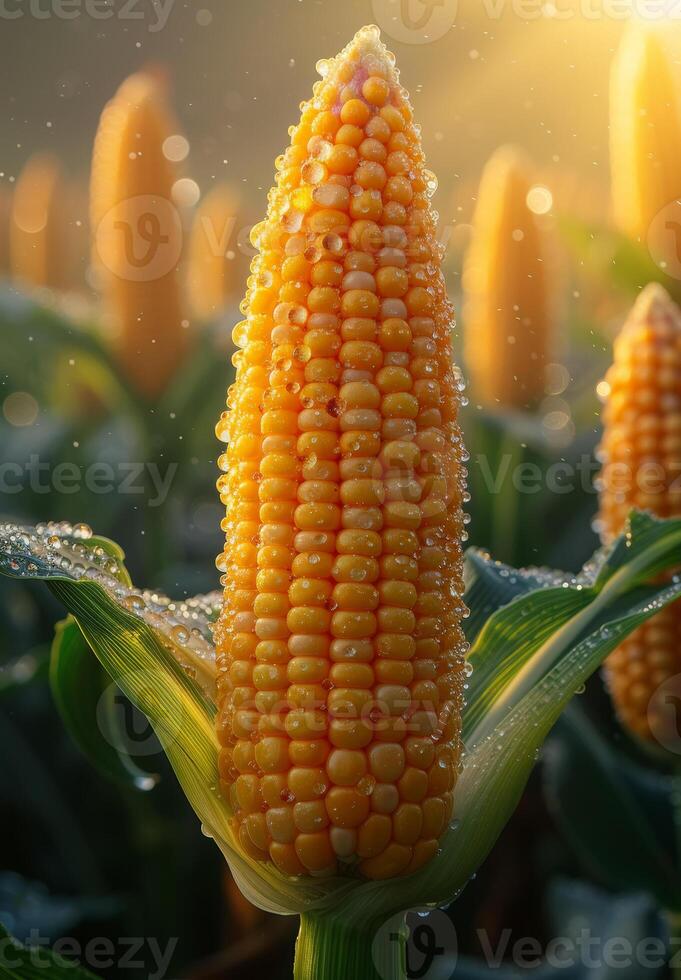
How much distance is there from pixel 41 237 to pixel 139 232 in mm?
761

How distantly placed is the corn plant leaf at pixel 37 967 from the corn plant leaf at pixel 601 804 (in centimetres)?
90

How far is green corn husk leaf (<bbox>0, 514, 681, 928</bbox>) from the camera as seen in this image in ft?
2.64

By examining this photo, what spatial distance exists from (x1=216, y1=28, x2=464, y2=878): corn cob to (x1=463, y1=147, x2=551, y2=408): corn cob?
4.72ft

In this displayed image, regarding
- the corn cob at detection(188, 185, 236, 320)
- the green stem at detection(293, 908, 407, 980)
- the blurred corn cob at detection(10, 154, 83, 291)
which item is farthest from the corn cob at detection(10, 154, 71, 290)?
the green stem at detection(293, 908, 407, 980)

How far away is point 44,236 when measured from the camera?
276 centimetres

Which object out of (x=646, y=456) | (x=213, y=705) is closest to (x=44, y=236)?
(x=646, y=456)

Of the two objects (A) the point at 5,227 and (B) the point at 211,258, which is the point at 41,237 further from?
(A) the point at 5,227

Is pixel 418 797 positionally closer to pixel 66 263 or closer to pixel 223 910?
pixel 223 910

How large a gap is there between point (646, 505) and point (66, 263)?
6.53ft

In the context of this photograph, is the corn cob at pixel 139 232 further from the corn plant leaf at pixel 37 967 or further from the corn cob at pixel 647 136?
the corn plant leaf at pixel 37 967

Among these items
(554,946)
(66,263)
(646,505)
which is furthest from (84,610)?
(66,263)

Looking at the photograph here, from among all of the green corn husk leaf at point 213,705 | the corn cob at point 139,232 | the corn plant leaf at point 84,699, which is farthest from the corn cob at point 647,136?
the corn plant leaf at point 84,699

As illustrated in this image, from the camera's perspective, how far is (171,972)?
1.62 metres

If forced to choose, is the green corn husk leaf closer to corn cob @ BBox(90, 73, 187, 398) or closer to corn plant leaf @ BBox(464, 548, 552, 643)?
corn plant leaf @ BBox(464, 548, 552, 643)
